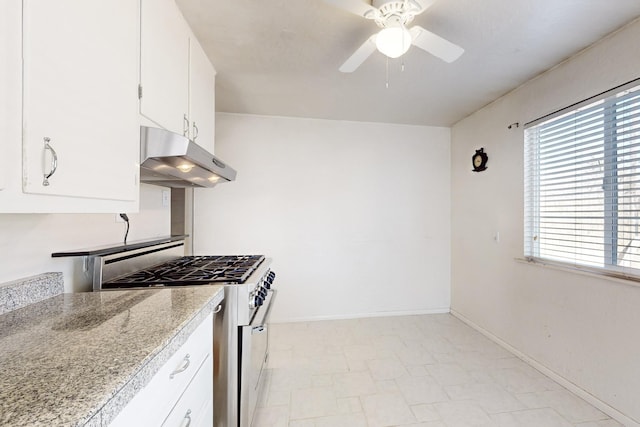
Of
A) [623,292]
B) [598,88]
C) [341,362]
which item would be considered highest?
[598,88]

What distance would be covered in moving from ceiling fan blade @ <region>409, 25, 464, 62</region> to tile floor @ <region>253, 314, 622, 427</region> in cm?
212

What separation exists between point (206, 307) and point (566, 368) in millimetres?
2521

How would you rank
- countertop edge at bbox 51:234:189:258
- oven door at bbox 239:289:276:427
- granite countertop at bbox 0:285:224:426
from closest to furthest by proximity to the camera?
granite countertop at bbox 0:285:224:426, countertop edge at bbox 51:234:189:258, oven door at bbox 239:289:276:427

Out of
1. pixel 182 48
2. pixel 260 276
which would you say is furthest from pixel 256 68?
pixel 260 276

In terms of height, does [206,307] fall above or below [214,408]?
above

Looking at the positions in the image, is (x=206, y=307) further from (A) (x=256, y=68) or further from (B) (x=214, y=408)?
(A) (x=256, y=68)

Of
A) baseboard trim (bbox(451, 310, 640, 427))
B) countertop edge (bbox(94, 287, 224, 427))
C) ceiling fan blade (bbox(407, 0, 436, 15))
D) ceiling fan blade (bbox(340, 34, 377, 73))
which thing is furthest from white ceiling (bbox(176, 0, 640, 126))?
baseboard trim (bbox(451, 310, 640, 427))

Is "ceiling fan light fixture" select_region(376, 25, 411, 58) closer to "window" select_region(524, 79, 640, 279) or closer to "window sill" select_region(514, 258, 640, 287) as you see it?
"window" select_region(524, 79, 640, 279)

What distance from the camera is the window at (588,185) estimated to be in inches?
66.2

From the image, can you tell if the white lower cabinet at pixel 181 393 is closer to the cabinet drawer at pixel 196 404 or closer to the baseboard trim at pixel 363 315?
the cabinet drawer at pixel 196 404

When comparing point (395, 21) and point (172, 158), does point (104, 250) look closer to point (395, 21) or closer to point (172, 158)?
point (172, 158)

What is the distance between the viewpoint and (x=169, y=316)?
908 mm

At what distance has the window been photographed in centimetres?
168

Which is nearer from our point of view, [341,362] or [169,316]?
[169,316]
